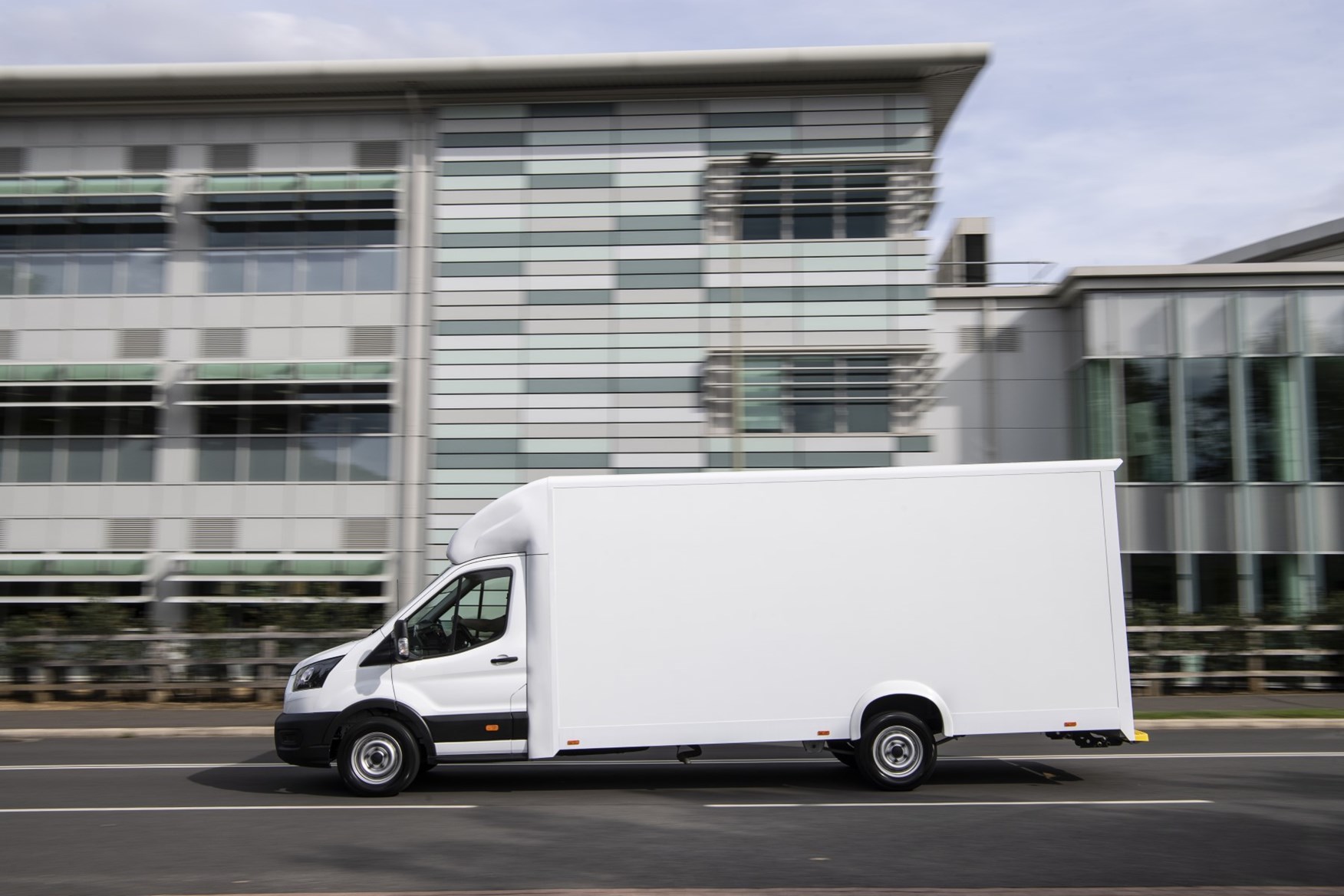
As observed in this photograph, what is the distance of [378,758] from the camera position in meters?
9.97

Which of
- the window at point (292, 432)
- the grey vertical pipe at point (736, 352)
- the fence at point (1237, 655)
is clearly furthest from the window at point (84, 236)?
the fence at point (1237, 655)

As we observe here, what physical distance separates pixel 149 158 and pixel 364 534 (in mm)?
8371

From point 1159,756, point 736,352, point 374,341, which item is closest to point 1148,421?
point 736,352

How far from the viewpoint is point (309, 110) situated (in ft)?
71.5

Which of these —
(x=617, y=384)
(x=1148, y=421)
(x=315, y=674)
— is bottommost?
(x=315, y=674)

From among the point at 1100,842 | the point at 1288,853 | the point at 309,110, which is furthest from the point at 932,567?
the point at 309,110

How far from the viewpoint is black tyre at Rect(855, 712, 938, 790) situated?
9.75 meters

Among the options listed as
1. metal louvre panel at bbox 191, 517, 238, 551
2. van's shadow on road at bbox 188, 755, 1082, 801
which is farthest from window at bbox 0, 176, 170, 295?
van's shadow on road at bbox 188, 755, 1082, 801

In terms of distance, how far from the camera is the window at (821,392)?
20.7 m

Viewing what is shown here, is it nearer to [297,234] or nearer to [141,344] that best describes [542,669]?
[297,234]

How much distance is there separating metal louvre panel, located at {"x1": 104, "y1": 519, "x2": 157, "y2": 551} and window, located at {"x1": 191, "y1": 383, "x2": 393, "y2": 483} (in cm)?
135

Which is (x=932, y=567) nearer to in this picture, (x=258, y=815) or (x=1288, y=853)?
(x=1288, y=853)

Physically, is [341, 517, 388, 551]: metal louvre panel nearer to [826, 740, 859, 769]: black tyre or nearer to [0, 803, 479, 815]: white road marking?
[0, 803, 479, 815]: white road marking

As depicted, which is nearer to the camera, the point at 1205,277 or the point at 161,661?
the point at 161,661
